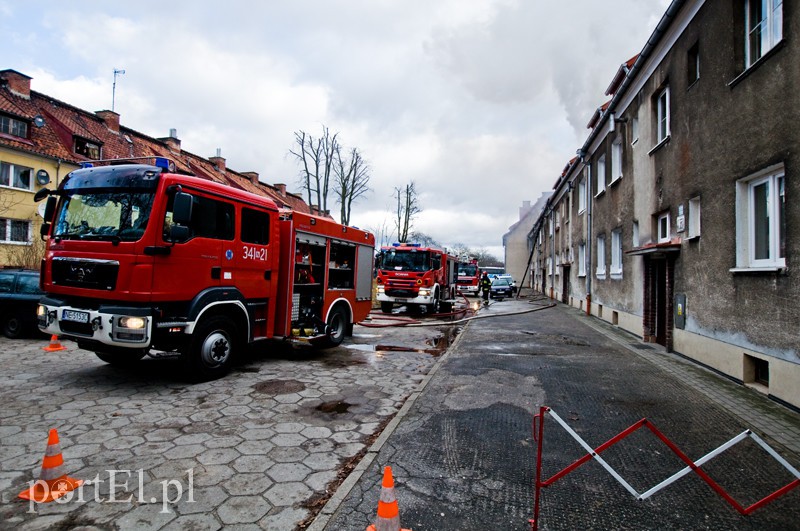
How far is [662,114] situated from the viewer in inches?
422

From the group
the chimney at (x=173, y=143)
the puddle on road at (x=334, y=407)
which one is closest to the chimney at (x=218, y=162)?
the chimney at (x=173, y=143)

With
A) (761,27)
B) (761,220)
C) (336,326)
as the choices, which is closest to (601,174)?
(761,27)

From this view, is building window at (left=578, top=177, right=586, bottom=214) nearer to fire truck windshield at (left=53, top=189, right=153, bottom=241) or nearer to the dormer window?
fire truck windshield at (left=53, top=189, right=153, bottom=241)

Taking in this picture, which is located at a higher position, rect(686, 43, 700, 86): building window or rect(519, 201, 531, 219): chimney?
rect(519, 201, 531, 219): chimney

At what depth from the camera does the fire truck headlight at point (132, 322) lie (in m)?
5.72

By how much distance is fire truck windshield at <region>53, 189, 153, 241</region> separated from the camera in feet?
19.9

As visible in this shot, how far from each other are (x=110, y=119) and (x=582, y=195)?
2857cm

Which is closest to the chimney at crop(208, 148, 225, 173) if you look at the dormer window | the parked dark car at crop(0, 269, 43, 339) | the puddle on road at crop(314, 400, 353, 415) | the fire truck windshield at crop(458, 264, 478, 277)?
the dormer window

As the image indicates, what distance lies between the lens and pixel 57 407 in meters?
5.41

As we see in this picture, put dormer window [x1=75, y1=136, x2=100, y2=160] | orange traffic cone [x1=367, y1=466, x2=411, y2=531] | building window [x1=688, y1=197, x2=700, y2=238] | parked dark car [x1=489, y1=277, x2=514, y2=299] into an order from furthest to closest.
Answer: parked dark car [x1=489, y1=277, x2=514, y2=299], dormer window [x1=75, y1=136, x2=100, y2=160], building window [x1=688, y1=197, x2=700, y2=238], orange traffic cone [x1=367, y1=466, x2=411, y2=531]

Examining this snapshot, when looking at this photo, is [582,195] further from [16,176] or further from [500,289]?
[16,176]

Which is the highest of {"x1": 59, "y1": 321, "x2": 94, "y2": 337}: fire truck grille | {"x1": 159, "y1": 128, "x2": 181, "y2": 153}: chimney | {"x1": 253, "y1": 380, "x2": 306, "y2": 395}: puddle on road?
{"x1": 159, "y1": 128, "x2": 181, "y2": 153}: chimney

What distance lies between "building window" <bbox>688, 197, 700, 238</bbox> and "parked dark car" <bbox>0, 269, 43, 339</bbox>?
555 inches

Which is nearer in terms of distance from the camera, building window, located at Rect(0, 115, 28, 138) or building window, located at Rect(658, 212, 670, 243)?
building window, located at Rect(658, 212, 670, 243)
